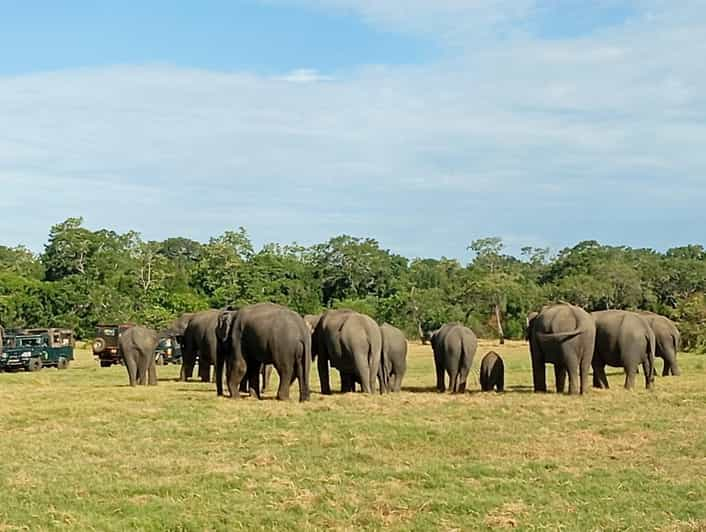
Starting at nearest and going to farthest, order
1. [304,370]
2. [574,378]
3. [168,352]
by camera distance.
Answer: [304,370], [574,378], [168,352]

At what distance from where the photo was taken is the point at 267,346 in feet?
72.7

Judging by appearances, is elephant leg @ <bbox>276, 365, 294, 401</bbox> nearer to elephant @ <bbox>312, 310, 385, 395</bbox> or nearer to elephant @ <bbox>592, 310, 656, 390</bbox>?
elephant @ <bbox>312, 310, 385, 395</bbox>

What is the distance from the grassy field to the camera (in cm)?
1088

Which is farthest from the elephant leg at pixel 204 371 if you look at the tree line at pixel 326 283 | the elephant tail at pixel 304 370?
the tree line at pixel 326 283

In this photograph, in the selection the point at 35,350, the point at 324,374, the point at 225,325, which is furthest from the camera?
the point at 35,350

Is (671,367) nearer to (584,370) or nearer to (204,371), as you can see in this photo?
(584,370)

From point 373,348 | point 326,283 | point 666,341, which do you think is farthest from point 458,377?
point 326,283

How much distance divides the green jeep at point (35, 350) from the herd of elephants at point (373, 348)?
45.8 feet

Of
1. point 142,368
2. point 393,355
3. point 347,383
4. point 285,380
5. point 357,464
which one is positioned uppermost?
point 393,355

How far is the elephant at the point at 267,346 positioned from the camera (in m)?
22.0

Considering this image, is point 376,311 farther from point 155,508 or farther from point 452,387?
point 155,508

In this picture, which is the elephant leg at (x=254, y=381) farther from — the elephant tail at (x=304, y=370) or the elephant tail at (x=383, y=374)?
the elephant tail at (x=383, y=374)

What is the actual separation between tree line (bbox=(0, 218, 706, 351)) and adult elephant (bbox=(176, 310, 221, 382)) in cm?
3308

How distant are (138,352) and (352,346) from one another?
820 cm
